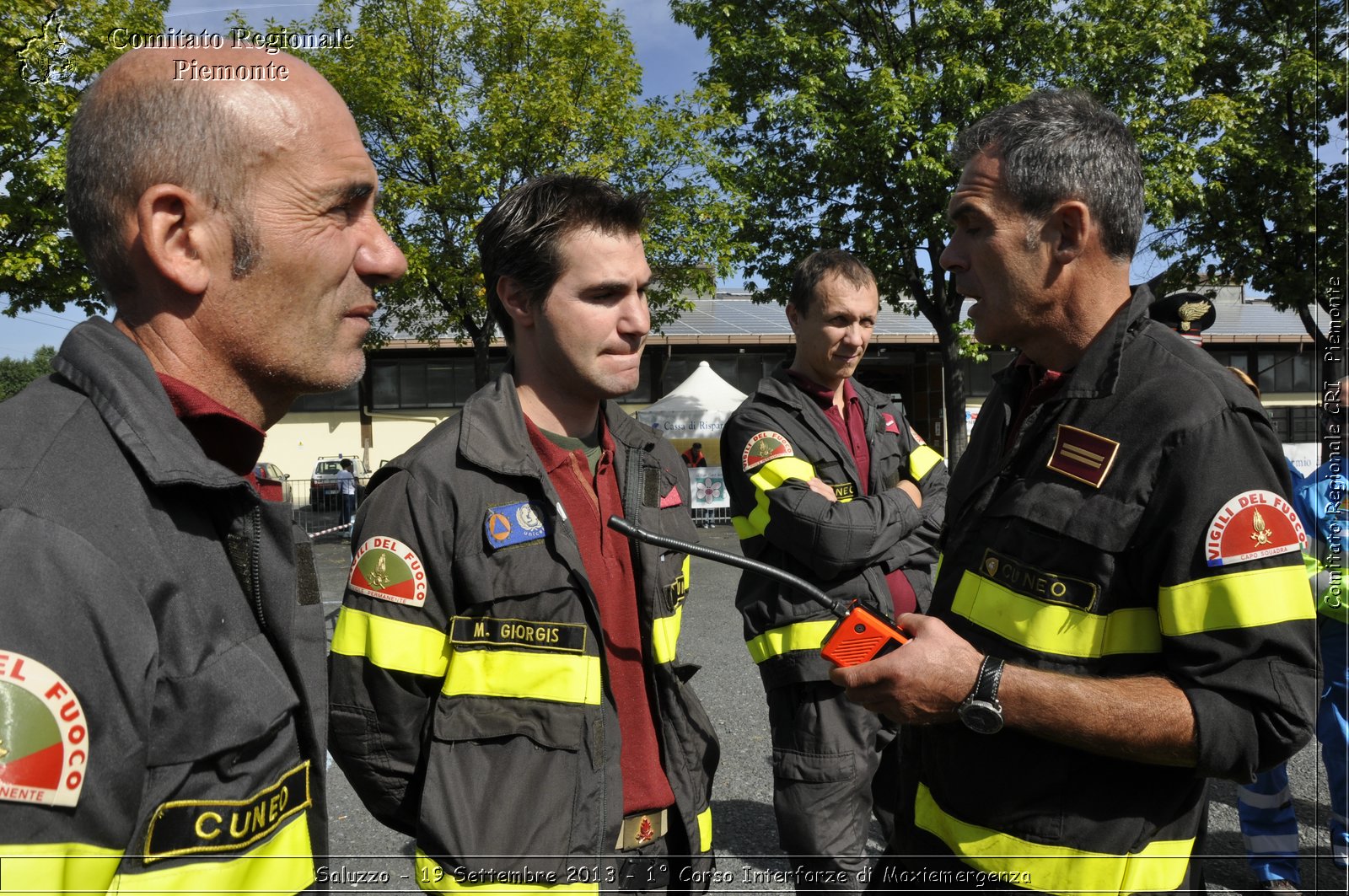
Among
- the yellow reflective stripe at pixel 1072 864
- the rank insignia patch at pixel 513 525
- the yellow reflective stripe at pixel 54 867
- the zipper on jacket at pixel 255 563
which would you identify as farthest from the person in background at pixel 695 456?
the yellow reflective stripe at pixel 54 867

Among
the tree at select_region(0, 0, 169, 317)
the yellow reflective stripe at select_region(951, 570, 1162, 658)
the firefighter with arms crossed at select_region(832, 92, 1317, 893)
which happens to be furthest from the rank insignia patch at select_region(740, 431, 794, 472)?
the tree at select_region(0, 0, 169, 317)

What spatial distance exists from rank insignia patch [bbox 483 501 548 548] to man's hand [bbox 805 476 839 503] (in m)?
1.40

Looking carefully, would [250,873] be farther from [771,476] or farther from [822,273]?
[822,273]

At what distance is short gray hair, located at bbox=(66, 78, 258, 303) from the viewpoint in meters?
1.24

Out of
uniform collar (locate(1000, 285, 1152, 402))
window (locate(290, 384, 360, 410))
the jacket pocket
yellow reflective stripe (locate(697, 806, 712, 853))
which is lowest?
yellow reflective stripe (locate(697, 806, 712, 853))

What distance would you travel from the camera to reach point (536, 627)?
78.0 inches

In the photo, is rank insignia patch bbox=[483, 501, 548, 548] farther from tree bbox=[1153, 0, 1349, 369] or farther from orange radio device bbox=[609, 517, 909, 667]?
tree bbox=[1153, 0, 1349, 369]

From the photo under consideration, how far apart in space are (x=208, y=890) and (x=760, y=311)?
3182 cm

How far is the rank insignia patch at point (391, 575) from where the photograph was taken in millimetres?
1964

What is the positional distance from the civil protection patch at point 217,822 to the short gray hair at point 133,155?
2.46ft

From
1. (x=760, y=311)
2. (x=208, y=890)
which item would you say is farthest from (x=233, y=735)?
(x=760, y=311)

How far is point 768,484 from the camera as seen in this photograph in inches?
130

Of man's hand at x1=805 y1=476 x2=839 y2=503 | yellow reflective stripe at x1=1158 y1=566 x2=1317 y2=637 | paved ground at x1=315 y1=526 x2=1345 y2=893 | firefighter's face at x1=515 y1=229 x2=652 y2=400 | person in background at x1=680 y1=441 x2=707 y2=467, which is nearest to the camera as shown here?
yellow reflective stripe at x1=1158 y1=566 x2=1317 y2=637

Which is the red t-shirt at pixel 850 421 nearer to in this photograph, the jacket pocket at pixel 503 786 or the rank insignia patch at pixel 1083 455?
the rank insignia patch at pixel 1083 455
